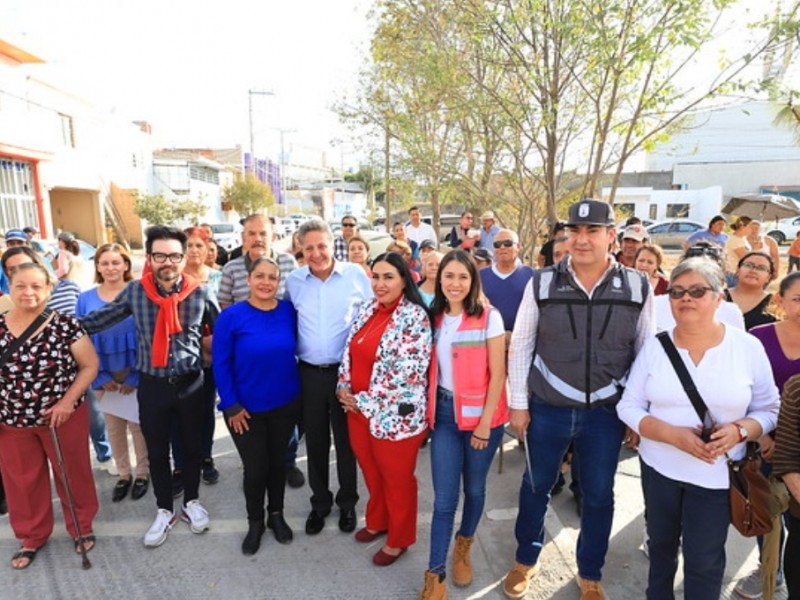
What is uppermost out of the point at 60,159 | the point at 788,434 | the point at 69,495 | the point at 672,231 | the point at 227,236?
the point at 60,159

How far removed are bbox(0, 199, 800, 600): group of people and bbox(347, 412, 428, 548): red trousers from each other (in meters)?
0.01

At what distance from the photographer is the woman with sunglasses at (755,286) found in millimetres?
3215

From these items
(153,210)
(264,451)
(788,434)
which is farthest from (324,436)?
(153,210)

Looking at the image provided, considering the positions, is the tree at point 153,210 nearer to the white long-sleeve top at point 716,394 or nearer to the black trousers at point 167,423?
the black trousers at point 167,423

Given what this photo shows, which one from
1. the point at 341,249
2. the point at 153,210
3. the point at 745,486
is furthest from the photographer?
the point at 153,210

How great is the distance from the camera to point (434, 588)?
2.60m

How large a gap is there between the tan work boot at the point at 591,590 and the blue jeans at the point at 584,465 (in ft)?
0.09

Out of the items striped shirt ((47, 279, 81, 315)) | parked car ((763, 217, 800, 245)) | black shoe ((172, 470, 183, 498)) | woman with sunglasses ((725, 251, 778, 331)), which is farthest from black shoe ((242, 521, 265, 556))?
parked car ((763, 217, 800, 245))

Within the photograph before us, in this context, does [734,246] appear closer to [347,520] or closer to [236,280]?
[347,520]

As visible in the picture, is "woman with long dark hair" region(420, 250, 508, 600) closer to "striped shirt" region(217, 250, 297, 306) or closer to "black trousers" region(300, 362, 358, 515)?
"black trousers" region(300, 362, 358, 515)

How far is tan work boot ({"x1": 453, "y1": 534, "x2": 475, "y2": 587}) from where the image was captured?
2777 millimetres

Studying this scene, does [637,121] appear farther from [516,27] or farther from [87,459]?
[87,459]

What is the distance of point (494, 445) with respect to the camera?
2662mm

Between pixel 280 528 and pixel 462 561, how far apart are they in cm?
117
